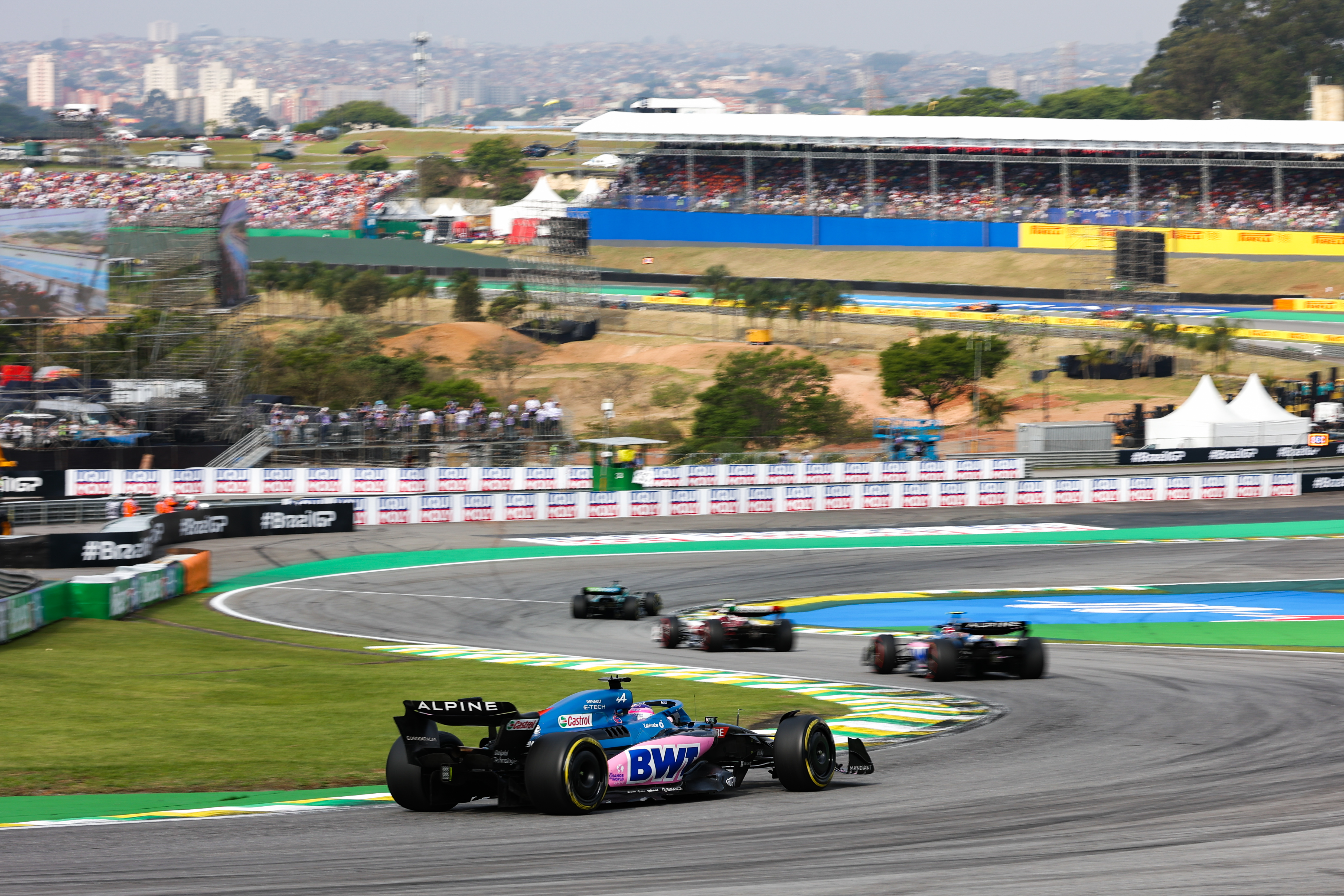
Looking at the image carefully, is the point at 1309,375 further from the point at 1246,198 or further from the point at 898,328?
the point at 1246,198

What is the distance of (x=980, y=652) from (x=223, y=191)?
336 ft

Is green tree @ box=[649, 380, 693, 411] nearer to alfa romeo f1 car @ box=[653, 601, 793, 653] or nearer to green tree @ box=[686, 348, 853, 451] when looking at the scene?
green tree @ box=[686, 348, 853, 451]

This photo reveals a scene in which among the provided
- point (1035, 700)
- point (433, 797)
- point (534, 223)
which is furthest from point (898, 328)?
point (433, 797)

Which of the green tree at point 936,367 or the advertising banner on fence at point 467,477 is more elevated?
the green tree at point 936,367

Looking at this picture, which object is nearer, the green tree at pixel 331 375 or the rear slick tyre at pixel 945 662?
the rear slick tyre at pixel 945 662

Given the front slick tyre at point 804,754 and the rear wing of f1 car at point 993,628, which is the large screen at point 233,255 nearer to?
the rear wing of f1 car at point 993,628

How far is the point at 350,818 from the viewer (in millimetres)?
10070

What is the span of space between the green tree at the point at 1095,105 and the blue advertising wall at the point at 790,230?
73.9 metres

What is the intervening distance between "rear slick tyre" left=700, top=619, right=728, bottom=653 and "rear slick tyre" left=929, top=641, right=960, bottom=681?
4577 millimetres

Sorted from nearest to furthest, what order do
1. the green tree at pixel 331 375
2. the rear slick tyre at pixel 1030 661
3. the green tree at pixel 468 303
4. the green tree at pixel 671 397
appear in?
the rear slick tyre at pixel 1030 661 < the green tree at pixel 331 375 < the green tree at pixel 671 397 < the green tree at pixel 468 303

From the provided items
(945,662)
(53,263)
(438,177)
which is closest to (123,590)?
(945,662)

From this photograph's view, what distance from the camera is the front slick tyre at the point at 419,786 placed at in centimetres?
1014

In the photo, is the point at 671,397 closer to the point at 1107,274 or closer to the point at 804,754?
the point at 1107,274

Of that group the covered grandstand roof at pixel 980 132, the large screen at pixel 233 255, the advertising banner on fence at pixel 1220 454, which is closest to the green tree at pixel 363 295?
the covered grandstand roof at pixel 980 132
